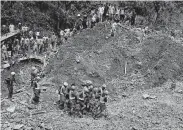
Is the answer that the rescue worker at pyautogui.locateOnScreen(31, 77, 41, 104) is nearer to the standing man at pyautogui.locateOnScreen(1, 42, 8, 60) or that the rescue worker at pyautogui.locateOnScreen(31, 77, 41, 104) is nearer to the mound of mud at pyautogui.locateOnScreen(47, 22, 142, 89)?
the mound of mud at pyautogui.locateOnScreen(47, 22, 142, 89)

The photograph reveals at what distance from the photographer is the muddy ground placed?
1584 centimetres

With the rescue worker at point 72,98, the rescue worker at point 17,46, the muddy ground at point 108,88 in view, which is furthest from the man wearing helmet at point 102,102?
the rescue worker at point 17,46

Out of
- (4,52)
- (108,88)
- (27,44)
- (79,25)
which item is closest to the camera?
(108,88)

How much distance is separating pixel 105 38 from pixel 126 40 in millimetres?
1400

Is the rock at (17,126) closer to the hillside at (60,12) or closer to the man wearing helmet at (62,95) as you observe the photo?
the man wearing helmet at (62,95)

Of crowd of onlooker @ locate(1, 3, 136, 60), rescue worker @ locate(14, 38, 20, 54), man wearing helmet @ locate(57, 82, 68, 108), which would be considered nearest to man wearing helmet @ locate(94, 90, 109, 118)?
man wearing helmet @ locate(57, 82, 68, 108)

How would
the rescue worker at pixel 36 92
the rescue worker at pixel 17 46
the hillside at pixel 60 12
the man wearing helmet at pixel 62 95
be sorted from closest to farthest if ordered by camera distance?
the man wearing helmet at pixel 62 95 → the rescue worker at pixel 36 92 → the rescue worker at pixel 17 46 → the hillside at pixel 60 12

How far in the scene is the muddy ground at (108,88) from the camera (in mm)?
15844

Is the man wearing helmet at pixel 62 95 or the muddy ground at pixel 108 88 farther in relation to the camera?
the man wearing helmet at pixel 62 95

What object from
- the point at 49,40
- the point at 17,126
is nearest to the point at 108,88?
the point at 17,126

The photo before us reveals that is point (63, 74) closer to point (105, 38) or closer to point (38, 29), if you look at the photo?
point (105, 38)

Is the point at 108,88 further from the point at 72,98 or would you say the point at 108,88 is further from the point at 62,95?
the point at 72,98

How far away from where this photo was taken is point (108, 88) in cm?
1936

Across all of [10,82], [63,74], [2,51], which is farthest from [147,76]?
[2,51]
